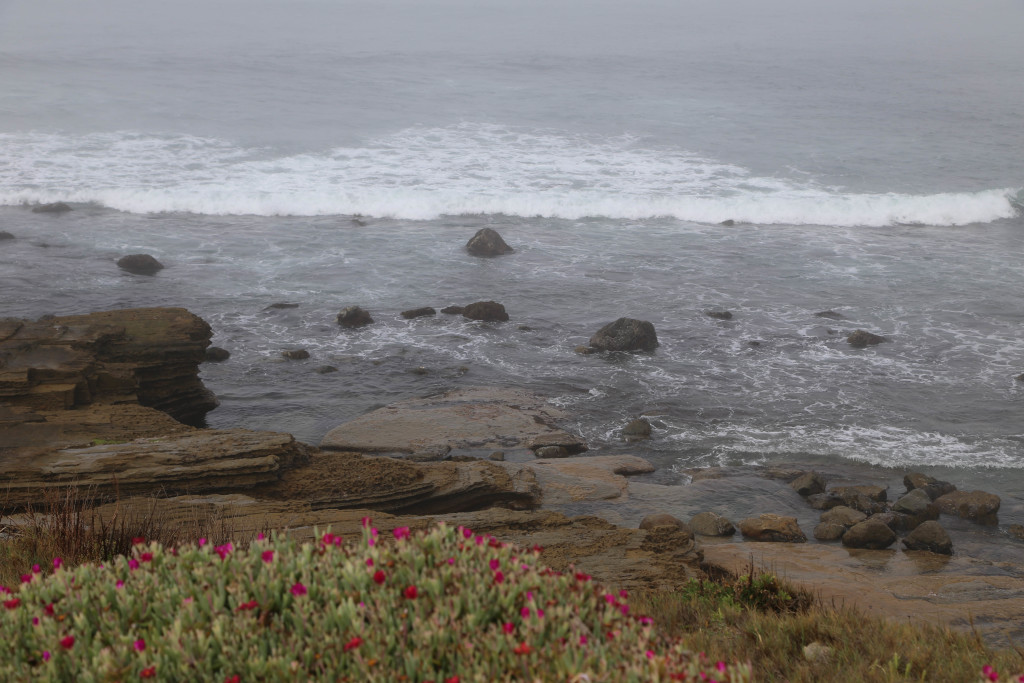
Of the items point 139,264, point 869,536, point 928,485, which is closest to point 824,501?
point 869,536

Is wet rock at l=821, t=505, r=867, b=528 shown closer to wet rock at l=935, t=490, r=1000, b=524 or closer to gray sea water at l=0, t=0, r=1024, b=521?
wet rock at l=935, t=490, r=1000, b=524

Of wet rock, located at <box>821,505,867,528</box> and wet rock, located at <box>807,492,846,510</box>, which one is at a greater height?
wet rock, located at <box>821,505,867,528</box>

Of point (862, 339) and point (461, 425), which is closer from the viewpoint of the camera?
point (461, 425)

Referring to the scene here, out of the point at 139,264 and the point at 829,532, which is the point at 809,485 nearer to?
the point at 829,532

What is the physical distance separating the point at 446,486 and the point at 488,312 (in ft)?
35.7

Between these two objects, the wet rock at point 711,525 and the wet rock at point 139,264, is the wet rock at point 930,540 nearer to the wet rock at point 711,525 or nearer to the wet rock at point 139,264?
the wet rock at point 711,525

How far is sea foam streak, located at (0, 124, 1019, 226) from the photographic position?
3509cm

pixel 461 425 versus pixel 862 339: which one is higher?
pixel 862 339

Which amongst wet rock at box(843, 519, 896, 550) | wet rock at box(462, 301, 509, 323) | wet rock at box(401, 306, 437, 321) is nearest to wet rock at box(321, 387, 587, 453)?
wet rock at box(462, 301, 509, 323)

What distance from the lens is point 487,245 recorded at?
2838 centimetres

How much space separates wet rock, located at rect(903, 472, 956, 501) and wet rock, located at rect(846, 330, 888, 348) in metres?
7.03

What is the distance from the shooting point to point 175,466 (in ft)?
35.9

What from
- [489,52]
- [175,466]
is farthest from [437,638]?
[489,52]

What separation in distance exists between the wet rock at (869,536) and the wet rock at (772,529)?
62 centimetres
